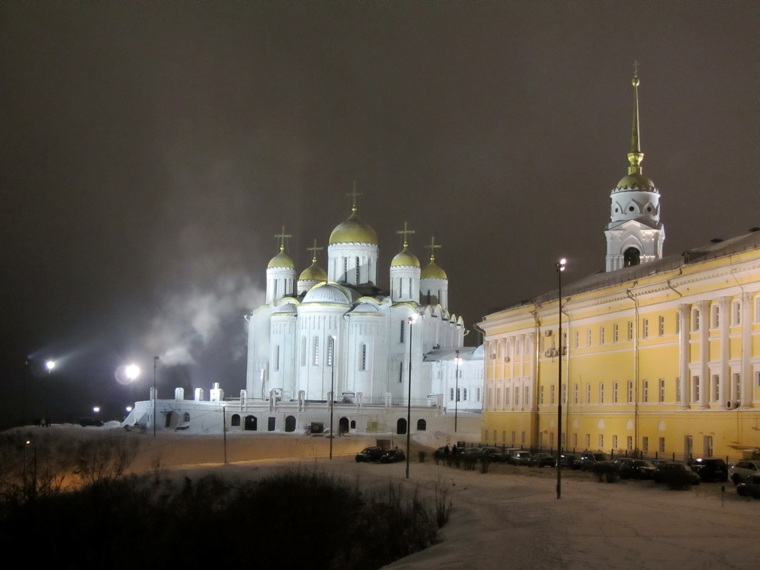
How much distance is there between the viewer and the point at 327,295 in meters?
102

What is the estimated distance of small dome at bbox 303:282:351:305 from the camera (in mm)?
102062

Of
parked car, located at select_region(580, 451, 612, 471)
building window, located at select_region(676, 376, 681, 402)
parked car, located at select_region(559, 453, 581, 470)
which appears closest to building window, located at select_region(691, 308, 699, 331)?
building window, located at select_region(676, 376, 681, 402)

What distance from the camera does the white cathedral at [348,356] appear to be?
311 feet

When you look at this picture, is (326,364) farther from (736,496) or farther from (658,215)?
(736,496)

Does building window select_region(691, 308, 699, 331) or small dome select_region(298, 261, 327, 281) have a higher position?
small dome select_region(298, 261, 327, 281)

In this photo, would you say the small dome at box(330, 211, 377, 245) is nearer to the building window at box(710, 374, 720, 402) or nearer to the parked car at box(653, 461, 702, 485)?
the building window at box(710, 374, 720, 402)

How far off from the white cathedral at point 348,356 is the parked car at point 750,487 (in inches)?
2187

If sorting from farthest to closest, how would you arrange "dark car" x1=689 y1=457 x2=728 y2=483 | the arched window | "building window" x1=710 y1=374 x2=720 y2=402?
1. the arched window
2. "building window" x1=710 y1=374 x2=720 y2=402
3. "dark car" x1=689 y1=457 x2=728 y2=483

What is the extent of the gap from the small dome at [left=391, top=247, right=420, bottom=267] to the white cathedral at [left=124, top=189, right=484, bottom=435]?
93mm

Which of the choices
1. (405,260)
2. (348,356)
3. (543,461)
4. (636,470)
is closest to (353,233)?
(405,260)

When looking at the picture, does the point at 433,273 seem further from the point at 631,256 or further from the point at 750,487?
the point at 750,487

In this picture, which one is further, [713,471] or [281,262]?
[281,262]

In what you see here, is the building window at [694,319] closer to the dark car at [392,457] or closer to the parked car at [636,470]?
the parked car at [636,470]

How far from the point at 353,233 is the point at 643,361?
5647 centimetres
